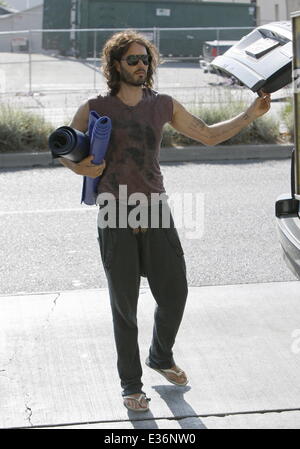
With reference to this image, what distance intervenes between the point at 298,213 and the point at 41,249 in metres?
3.12

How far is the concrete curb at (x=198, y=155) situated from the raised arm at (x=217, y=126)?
22.4 ft

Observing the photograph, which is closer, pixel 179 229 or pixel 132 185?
pixel 132 185

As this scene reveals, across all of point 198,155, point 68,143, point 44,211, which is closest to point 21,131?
point 198,155

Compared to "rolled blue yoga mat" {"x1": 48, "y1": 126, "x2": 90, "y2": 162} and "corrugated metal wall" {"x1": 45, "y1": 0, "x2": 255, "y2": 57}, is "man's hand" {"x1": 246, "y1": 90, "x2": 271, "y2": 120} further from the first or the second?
"corrugated metal wall" {"x1": 45, "y1": 0, "x2": 255, "y2": 57}

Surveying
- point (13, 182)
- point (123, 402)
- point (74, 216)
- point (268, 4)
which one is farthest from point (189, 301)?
point (268, 4)

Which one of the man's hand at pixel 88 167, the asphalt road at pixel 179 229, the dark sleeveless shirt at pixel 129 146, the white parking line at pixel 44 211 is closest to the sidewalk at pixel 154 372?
the asphalt road at pixel 179 229

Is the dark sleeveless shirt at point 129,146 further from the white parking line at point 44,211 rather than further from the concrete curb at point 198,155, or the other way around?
the concrete curb at point 198,155

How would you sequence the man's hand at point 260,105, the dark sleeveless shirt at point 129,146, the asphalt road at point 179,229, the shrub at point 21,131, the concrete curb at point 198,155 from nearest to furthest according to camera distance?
the dark sleeveless shirt at point 129,146, the man's hand at point 260,105, the asphalt road at point 179,229, the concrete curb at point 198,155, the shrub at point 21,131

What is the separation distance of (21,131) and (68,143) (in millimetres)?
7924

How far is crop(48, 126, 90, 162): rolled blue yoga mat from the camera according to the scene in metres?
4.07

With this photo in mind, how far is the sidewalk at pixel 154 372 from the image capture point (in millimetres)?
4383

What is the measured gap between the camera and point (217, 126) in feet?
15.3

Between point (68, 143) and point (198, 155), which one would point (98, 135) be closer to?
point (68, 143)
